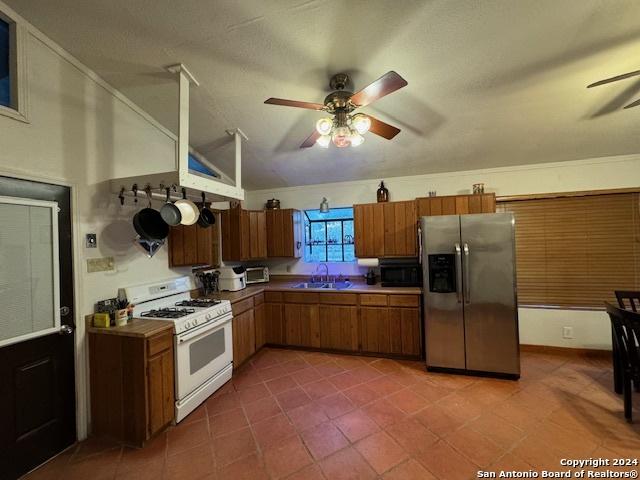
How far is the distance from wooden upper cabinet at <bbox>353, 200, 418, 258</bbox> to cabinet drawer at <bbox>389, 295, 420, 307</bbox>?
60 centimetres

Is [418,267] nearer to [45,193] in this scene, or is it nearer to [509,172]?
[509,172]

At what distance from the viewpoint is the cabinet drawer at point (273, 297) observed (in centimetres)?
364

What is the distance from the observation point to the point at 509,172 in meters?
3.42

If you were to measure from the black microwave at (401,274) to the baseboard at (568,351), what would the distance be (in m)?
1.60

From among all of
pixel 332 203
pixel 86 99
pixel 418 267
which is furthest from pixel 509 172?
pixel 86 99

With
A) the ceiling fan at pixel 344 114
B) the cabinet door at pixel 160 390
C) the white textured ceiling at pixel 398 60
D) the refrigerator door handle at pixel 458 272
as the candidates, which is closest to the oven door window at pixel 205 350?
the cabinet door at pixel 160 390

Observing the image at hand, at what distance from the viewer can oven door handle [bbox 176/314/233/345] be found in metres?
2.18

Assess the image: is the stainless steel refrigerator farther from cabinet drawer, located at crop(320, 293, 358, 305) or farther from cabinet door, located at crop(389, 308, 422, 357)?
cabinet drawer, located at crop(320, 293, 358, 305)

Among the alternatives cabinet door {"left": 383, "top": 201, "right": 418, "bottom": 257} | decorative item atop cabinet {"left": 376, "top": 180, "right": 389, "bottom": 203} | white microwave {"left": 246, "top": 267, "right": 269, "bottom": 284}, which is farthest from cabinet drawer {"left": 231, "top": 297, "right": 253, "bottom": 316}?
decorative item atop cabinet {"left": 376, "top": 180, "right": 389, "bottom": 203}

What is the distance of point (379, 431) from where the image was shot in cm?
201

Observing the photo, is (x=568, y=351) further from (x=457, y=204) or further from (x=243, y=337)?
(x=243, y=337)

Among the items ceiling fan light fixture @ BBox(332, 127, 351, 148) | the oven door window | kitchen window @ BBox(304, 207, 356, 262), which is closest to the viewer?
ceiling fan light fixture @ BBox(332, 127, 351, 148)

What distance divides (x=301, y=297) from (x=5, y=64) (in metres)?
3.22

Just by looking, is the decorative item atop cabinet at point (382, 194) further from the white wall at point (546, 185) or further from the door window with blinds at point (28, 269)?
the door window with blinds at point (28, 269)
